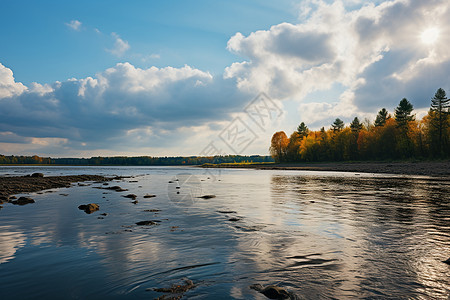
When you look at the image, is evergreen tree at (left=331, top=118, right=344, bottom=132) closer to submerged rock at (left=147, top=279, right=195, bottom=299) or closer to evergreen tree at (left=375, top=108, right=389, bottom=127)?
evergreen tree at (left=375, top=108, right=389, bottom=127)

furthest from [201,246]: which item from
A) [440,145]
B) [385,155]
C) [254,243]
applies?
[385,155]

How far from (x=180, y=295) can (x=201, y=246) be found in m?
4.30

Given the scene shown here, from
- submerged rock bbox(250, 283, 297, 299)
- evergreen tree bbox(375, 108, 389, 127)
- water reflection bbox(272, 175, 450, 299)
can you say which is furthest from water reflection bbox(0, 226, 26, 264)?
Answer: evergreen tree bbox(375, 108, 389, 127)

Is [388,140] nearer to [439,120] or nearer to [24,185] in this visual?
[439,120]

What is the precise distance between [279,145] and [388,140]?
215ft

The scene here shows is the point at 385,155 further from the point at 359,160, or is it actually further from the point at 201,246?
the point at 201,246

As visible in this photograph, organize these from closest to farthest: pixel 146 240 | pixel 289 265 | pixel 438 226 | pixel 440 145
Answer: pixel 289 265, pixel 146 240, pixel 438 226, pixel 440 145

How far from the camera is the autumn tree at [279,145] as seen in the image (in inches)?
5969

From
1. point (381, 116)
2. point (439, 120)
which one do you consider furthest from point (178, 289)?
point (381, 116)

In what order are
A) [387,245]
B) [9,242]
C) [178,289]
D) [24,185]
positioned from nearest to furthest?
[178,289]
[387,245]
[9,242]
[24,185]

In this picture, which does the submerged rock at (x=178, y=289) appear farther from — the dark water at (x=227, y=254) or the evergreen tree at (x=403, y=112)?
the evergreen tree at (x=403, y=112)

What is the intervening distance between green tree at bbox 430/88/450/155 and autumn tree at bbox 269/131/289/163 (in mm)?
75897

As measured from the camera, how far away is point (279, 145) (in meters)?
153

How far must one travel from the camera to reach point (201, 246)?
1070cm
